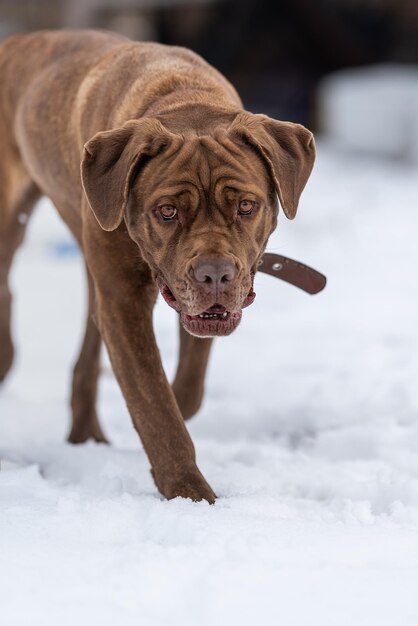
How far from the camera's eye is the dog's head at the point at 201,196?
2832 millimetres

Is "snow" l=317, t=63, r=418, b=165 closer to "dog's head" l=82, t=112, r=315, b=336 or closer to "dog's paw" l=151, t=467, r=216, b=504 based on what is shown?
"dog's head" l=82, t=112, r=315, b=336

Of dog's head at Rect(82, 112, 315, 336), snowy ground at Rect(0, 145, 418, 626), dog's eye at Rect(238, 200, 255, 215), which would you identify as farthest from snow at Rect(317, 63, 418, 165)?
dog's eye at Rect(238, 200, 255, 215)

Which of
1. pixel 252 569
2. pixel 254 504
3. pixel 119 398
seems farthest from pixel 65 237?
pixel 252 569

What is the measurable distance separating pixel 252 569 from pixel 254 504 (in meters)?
0.56

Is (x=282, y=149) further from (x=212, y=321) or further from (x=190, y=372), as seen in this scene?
(x=190, y=372)

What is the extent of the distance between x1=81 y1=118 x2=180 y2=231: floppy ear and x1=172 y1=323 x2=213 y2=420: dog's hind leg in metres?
0.77

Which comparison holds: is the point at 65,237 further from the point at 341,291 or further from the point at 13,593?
the point at 13,593

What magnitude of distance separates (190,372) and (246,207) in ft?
3.00

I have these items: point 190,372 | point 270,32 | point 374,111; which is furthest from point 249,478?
point 270,32

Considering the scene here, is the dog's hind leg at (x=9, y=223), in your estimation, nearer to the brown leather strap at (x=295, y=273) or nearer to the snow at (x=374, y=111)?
the brown leather strap at (x=295, y=273)

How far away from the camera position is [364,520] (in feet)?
9.87

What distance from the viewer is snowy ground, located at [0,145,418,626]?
2342 millimetres

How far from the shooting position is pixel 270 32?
1373 cm

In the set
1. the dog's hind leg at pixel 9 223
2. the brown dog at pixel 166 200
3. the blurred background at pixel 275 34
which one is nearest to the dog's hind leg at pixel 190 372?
the brown dog at pixel 166 200
